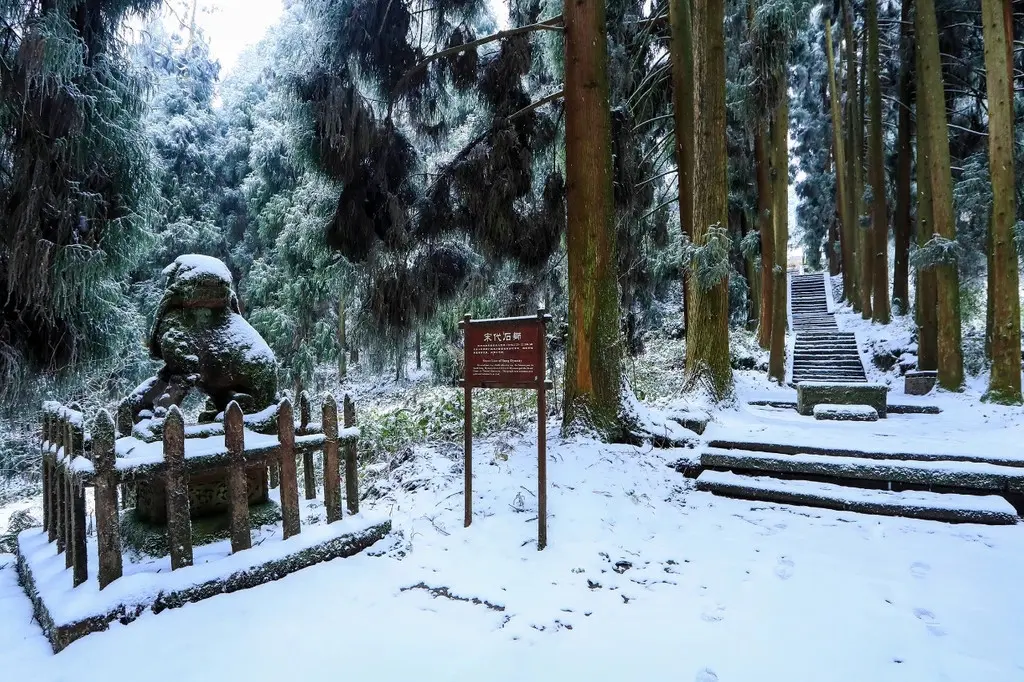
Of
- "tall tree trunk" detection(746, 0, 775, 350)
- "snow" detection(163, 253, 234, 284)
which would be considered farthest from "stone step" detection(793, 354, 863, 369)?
"snow" detection(163, 253, 234, 284)

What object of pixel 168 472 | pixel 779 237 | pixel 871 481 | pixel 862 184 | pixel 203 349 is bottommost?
pixel 871 481

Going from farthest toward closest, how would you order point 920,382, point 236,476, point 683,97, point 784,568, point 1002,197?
point 920,382 < point 683,97 < point 1002,197 < point 784,568 < point 236,476

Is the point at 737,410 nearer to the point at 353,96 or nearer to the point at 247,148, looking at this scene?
the point at 353,96

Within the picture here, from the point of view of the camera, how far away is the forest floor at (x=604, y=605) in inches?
98.4

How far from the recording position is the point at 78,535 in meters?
2.97

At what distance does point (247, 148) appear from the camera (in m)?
16.6

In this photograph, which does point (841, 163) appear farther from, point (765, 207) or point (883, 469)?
point (883, 469)

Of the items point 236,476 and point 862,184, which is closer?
point 236,476

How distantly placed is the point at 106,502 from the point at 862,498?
18.3 feet

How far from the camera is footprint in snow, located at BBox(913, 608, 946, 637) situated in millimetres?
2727

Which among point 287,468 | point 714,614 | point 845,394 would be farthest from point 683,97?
point 287,468

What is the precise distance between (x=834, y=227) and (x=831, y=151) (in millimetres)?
6210

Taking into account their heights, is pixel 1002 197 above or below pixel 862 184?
below

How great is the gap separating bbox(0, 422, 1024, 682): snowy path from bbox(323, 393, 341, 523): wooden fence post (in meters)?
0.42
